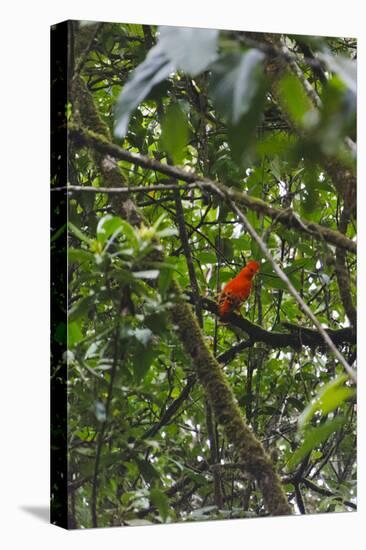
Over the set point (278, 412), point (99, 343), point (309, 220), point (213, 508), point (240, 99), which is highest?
point (309, 220)

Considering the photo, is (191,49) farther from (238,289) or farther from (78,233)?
(238,289)

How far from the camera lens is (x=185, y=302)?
11.1 feet

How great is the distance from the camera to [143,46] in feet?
11.0

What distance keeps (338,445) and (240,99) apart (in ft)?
10.2

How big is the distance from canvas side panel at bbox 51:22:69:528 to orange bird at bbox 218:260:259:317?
2.12 feet

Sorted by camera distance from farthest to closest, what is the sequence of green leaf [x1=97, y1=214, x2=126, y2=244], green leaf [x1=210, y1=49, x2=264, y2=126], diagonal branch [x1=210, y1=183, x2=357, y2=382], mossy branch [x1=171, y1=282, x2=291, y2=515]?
mossy branch [x1=171, y1=282, x2=291, y2=515], green leaf [x1=97, y1=214, x2=126, y2=244], diagonal branch [x1=210, y1=183, x2=357, y2=382], green leaf [x1=210, y1=49, x2=264, y2=126]

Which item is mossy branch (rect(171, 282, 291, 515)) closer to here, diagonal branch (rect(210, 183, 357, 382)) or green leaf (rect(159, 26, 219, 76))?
diagonal branch (rect(210, 183, 357, 382))

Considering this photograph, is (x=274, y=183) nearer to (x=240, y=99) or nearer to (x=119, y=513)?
(x=119, y=513)

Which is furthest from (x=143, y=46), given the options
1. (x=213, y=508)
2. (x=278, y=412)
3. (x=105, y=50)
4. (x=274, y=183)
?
(x=213, y=508)

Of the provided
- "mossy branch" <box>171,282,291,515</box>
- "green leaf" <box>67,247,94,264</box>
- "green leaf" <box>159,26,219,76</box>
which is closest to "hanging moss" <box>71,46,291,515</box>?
"mossy branch" <box>171,282,291,515</box>

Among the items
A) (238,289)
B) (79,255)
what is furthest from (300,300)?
(238,289)

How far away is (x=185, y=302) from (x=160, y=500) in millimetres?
716

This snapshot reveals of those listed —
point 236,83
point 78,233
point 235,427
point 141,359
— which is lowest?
point 235,427

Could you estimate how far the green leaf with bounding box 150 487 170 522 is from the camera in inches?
129
